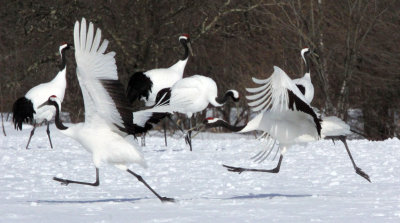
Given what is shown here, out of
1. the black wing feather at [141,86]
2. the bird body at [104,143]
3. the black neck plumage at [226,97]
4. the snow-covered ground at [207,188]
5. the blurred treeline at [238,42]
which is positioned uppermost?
the blurred treeline at [238,42]

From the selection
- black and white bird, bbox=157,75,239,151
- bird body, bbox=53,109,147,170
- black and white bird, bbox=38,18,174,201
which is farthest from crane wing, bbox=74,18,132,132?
black and white bird, bbox=157,75,239,151

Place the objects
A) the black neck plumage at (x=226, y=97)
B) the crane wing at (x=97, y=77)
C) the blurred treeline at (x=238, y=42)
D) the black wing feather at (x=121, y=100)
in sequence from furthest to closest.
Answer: the blurred treeline at (x=238, y=42)
the black neck plumage at (x=226, y=97)
the black wing feather at (x=121, y=100)
the crane wing at (x=97, y=77)

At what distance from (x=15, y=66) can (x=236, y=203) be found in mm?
13785

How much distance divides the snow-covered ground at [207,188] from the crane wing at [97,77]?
30.5 inches

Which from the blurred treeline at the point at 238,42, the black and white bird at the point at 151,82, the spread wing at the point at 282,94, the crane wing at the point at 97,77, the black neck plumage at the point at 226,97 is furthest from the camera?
the blurred treeline at the point at 238,42

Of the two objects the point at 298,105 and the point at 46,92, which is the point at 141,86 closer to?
the point at 46,92

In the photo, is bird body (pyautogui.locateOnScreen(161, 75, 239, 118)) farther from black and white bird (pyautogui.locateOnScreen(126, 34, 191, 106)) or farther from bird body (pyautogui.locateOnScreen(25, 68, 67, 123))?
bird body (pyautogui.locateOnScreen(25, 68, 67, 123))

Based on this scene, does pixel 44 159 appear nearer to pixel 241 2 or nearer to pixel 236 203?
pixel 236 203

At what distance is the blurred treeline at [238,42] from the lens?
17234mm

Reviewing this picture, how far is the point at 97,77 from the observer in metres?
6.35

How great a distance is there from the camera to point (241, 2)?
784 inches

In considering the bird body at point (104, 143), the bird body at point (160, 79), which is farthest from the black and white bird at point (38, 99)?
the bird body at point (104, 143)

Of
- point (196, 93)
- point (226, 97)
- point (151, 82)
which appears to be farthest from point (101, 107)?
point (151, 82)

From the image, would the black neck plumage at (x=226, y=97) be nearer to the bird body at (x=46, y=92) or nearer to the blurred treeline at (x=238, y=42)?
the bird body at (x=46, y=92)
